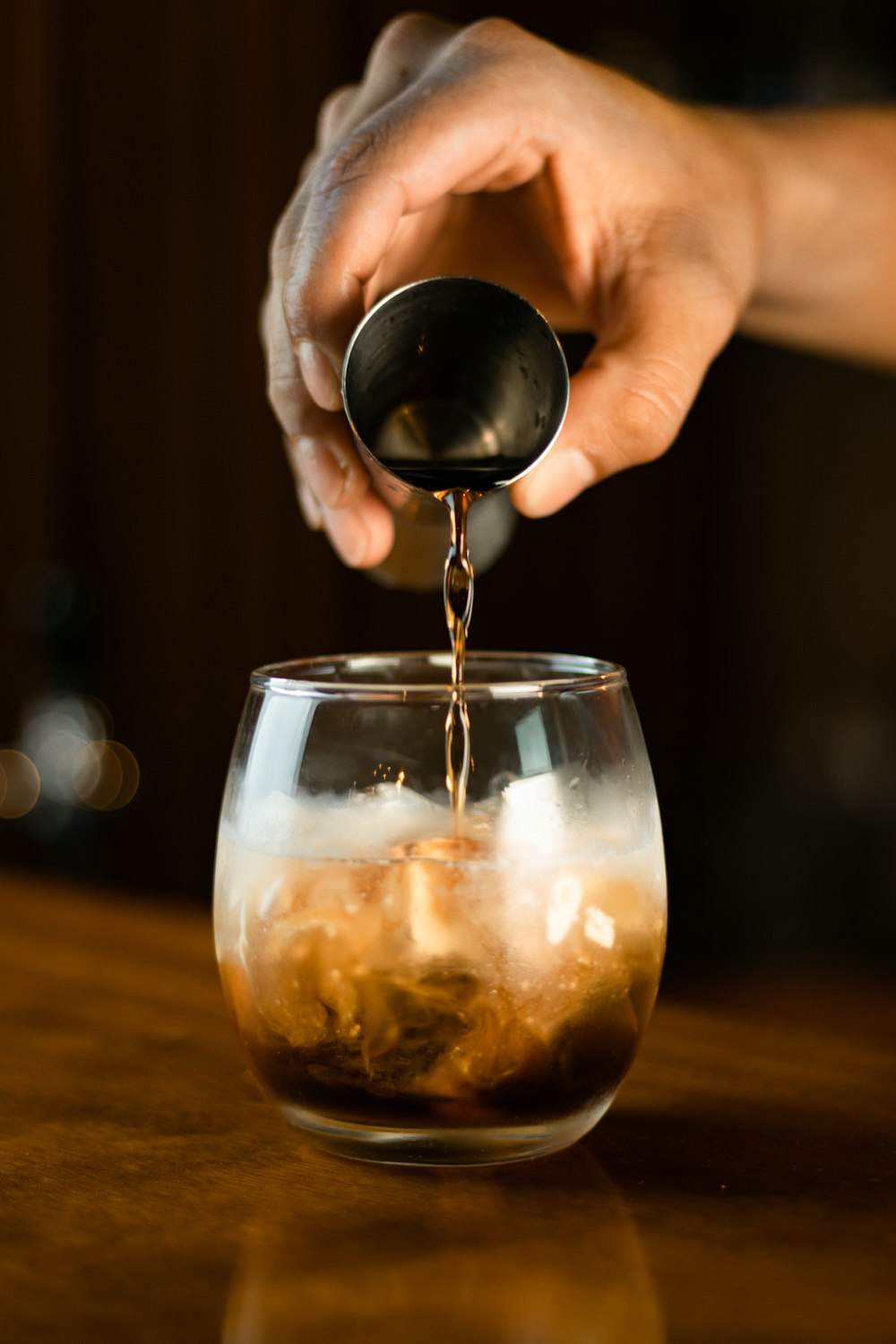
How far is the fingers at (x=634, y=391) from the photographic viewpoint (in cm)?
92

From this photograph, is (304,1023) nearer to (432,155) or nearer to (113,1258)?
(113,1258)

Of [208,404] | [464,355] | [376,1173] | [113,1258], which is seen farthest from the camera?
[208,404]

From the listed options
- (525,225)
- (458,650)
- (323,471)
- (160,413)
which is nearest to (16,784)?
(160,413)

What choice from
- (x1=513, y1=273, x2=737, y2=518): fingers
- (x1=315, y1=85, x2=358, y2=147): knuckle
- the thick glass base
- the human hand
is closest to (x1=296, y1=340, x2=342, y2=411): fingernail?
the human hand

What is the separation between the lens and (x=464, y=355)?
812 mm

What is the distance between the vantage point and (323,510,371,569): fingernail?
0.92 metres

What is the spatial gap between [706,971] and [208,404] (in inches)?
65.8

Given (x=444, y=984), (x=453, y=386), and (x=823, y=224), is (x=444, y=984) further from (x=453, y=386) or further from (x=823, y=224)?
(x=823, y=224)

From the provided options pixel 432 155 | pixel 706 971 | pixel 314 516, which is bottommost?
pixel 706 971

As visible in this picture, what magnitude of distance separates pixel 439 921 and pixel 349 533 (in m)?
0.31

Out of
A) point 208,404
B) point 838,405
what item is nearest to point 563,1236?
point 208,404

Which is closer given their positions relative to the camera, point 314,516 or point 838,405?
point 314,516

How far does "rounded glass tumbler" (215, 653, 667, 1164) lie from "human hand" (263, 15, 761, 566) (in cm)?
21

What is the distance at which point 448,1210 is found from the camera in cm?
65
